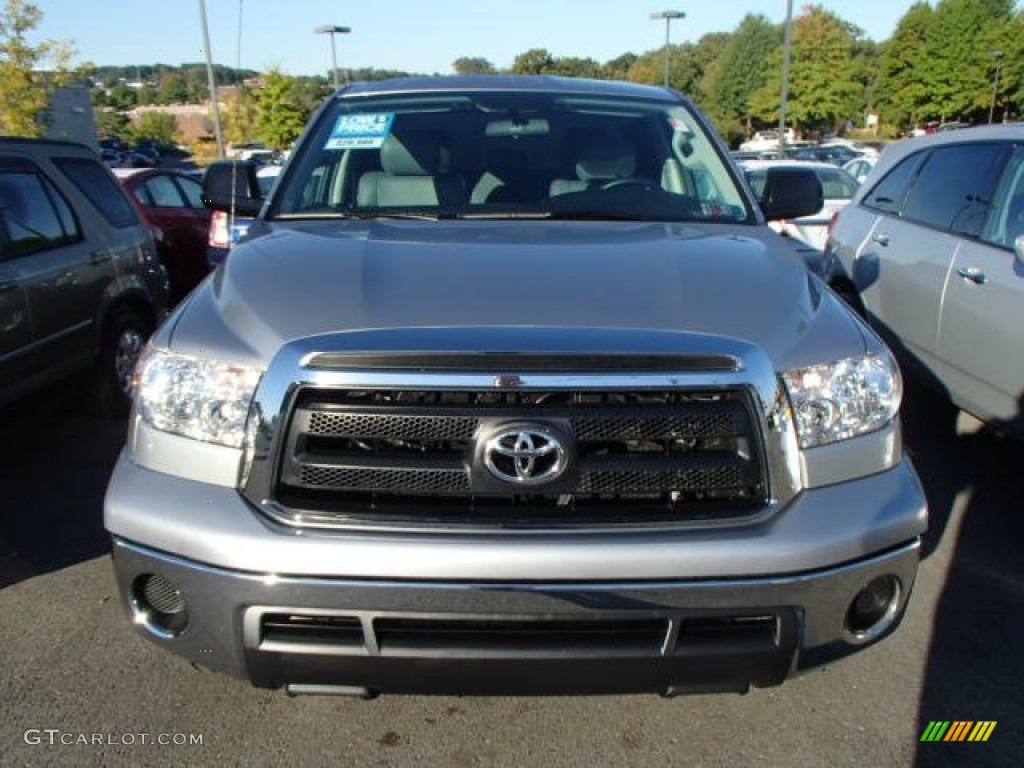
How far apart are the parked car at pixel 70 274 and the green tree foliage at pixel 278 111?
116ft

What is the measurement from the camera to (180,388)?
7.40 feet

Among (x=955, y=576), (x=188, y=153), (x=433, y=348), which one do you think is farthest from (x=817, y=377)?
(x=188, y=153)

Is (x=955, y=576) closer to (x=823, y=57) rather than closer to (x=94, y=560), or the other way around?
(x=94, y=560)

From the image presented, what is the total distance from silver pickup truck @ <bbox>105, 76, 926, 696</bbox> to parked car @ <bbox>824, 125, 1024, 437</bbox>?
2.13 metres

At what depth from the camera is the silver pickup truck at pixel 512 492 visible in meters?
2.03

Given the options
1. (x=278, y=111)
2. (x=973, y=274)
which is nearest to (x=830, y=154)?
(x=278, y=111)

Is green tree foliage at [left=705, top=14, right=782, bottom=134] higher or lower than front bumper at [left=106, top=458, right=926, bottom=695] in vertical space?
higher

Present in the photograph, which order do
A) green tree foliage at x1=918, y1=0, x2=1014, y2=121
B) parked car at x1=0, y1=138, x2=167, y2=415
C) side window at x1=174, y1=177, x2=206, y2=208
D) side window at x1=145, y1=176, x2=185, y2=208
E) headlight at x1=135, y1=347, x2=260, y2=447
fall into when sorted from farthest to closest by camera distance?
green tree foliage at x1=918, y1=0, x2=1014, y2=121 < side window at x1=174, y1=177, x2=206, y2=208 < side window at x1=145, y1=176, x2=185, y2=208 < parked car at x1=0, y1=138, x2=167, y2=415 < headlight at x1=135, y1=347, x2=260, y2=447

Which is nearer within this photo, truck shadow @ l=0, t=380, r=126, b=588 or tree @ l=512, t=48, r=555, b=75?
truck shadow @ l=0, t=380, r=126, b=588

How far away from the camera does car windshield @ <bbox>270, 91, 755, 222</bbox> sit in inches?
133

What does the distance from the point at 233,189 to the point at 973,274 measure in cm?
352

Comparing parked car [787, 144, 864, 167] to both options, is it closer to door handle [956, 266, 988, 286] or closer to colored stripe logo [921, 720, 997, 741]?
door handle [956, 266, 988, 286]

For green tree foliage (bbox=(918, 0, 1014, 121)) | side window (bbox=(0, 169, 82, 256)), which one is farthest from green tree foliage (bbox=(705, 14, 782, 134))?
side window (bbox=(0, 169, 82, 256))

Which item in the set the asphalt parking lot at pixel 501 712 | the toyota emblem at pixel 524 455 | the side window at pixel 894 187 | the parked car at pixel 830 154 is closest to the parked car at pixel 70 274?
the asphalt parking lot at pixel 501 712
